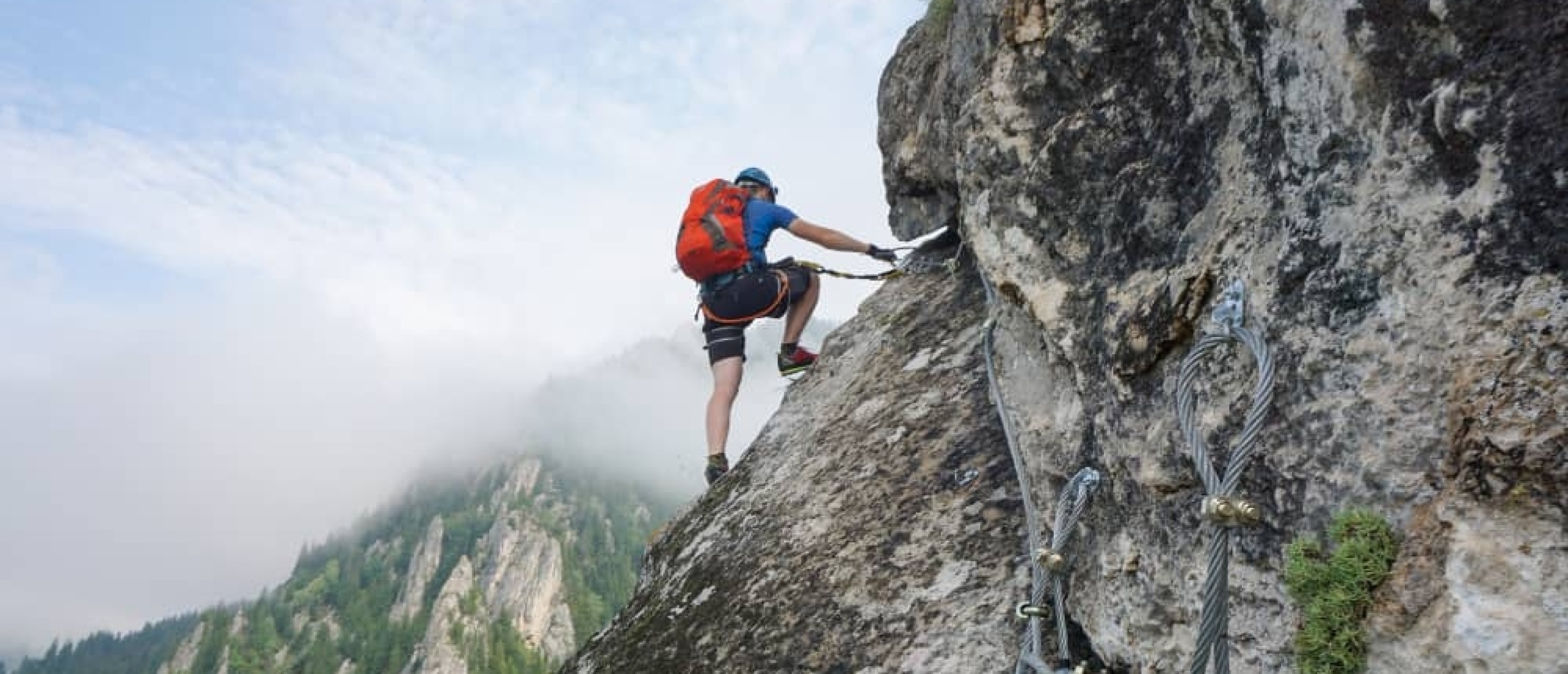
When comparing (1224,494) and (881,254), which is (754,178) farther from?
(1224,494)

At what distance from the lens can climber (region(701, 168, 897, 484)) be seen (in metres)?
7.84

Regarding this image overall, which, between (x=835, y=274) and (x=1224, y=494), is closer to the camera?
(x=1224, y=494)

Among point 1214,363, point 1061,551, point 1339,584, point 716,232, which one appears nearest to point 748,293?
point 716,232

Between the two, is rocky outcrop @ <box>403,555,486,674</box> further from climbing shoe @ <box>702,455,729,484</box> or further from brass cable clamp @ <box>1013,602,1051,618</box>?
brass cable clamp @ <box>1013,602,1051,618</box>

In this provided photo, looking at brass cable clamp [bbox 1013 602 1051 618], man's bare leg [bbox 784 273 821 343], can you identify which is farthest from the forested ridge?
brass cable clamp [bbox 1013 602 1051 618]

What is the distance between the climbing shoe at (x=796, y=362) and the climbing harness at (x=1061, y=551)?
4851 mm

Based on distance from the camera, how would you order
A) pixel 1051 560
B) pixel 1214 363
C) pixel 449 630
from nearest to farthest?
pixel 1214 363 < pixel 1051 560 < pixel 449 630

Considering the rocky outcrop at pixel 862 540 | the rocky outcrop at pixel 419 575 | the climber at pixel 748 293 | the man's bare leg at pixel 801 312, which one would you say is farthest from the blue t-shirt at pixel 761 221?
the rocky outcrop at pixel 419 575

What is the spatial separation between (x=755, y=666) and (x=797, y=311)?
4.90 metres

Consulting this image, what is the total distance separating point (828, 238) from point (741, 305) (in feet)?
3.32

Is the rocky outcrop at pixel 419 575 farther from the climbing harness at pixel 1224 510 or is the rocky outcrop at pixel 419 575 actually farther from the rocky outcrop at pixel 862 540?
the climbing harness at pixel 1224 510

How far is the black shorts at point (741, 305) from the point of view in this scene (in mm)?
8016

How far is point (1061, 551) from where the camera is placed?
3521 mm

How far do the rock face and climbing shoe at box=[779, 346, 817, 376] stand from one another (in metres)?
2.62
